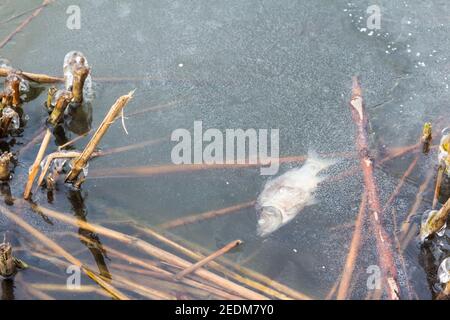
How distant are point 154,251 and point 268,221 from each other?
0.73 meters

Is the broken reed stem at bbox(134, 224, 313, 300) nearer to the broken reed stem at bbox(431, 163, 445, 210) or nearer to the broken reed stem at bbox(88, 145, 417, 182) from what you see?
the broken reed stem at bbox(88, 145, 417, 182)

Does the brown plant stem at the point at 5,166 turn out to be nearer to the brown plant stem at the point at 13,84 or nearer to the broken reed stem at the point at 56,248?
the broken reed stem at the point at 56,248

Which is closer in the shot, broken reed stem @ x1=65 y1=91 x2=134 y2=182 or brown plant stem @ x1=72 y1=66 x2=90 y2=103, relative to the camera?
broken reed stem @ x1=65 y1=91 x2=134 y2=182

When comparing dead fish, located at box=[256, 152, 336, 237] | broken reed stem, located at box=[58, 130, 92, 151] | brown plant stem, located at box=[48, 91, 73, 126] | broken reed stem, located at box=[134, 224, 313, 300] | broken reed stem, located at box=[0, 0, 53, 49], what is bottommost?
broken reed stem, located at box=[134, 224, 313, 300]

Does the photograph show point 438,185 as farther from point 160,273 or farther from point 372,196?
point 160,273

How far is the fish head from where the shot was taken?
3.62m

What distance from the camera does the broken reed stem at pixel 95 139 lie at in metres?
3.49

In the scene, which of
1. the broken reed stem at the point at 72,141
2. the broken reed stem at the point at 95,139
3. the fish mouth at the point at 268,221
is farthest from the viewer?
the broken reed stem at the point at 72,141

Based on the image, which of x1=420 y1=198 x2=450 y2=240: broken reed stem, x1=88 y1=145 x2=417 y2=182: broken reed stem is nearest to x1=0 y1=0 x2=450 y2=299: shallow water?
x1=88 y1=145 x2=417 y2=182: broken reed stem

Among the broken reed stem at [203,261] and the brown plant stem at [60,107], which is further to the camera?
the brown plant stem at [60,107]

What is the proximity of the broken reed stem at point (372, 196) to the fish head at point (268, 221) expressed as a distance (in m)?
0.59

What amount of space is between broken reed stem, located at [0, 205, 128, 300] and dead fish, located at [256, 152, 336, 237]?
94 centimetres

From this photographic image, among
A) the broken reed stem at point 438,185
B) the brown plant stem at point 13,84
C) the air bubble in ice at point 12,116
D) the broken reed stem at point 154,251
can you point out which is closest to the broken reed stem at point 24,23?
the brown plant stem at point 13,84

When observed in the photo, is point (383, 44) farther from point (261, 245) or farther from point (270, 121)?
point (261, 245)
